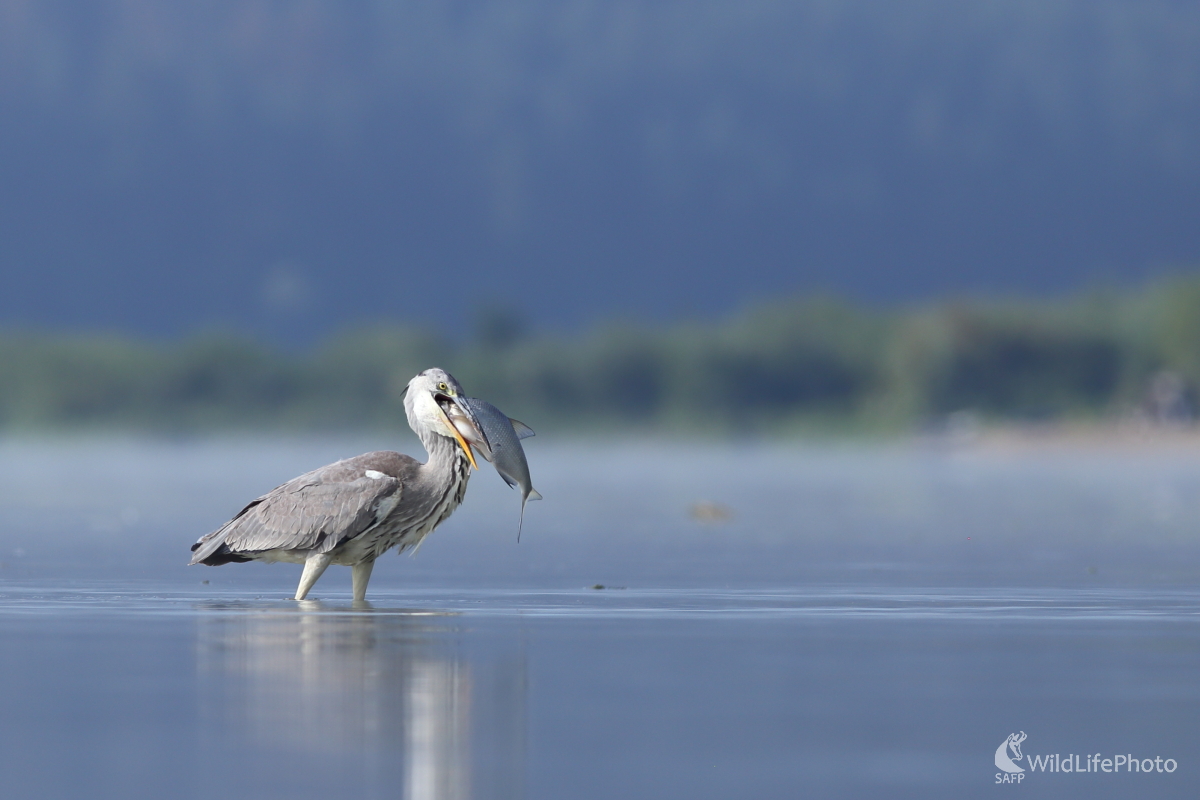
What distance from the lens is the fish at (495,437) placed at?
448 inches

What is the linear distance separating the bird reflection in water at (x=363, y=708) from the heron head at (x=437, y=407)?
1.55m

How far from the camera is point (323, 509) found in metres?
11.3

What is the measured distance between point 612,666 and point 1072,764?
2.52 m

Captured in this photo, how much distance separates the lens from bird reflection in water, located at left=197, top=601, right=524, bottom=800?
20.4ft

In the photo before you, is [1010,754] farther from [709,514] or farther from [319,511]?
[709,514]

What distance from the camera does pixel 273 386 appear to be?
3140 inches

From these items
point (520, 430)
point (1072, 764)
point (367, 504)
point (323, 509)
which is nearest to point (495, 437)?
point (520, 430)

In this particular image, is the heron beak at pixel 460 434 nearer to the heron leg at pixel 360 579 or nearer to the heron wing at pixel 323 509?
the heron wing at pixel 323 509

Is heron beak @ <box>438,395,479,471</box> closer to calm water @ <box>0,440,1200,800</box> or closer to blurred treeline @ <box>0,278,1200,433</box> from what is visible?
calm water @ <box>0,440,1200,800</box>

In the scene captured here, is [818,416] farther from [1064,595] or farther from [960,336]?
[1064,595]

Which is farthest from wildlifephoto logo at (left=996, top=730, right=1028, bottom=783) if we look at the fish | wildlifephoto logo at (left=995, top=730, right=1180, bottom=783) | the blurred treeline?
the blurred treeline

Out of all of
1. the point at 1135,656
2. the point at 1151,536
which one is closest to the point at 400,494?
the point at 1135,656

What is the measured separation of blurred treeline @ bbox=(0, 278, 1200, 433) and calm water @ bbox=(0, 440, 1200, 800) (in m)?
59.2

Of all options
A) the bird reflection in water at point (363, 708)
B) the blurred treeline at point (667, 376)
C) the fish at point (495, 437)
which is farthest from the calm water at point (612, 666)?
the blurred treeline at point (667, 376)
